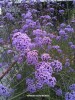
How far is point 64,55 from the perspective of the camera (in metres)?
4.34

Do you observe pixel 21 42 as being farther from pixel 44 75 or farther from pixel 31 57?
pixel 44 75

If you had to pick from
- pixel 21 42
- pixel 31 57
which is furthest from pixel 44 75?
pixel 21 42

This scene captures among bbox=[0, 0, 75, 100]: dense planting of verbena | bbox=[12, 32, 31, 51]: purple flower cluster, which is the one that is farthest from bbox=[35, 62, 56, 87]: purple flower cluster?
bbox=[12, 32, 31, 51]: purple flower cluster

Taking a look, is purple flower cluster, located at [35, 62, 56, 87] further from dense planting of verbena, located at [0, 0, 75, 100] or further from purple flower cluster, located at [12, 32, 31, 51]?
purple flower cluster, located at [12, 32, 31, 51]

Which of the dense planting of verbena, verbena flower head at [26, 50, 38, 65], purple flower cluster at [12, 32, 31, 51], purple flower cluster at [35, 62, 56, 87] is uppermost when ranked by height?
purple flower cluster at [12, 32, 31, 51]

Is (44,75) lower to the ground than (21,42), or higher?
lower

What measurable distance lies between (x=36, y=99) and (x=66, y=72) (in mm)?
483

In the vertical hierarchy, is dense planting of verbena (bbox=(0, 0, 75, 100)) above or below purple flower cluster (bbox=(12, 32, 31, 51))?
below

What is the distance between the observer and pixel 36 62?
2.34 m

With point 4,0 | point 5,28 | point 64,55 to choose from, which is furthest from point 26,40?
point 4,0

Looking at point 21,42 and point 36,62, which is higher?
point 21,42

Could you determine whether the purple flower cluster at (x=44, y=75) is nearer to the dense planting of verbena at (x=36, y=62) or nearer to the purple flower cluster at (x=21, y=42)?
the dense planting of verbena at (x=36, y=62)

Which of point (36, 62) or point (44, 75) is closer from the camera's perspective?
point (44, 75)

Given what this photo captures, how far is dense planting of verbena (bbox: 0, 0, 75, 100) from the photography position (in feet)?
7.48
